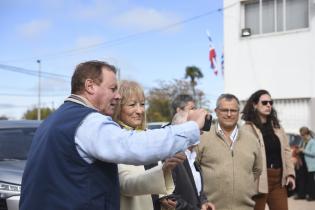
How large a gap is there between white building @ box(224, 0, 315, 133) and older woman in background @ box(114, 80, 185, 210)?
13.7m

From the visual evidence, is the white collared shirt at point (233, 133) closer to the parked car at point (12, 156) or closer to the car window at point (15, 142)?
the parked car at point (12, 156)

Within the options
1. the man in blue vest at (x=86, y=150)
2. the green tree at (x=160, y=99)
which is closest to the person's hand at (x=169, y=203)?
the man in blue vest at (x=86, y=150)

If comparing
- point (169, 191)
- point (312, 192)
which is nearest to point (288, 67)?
point (312, 192)

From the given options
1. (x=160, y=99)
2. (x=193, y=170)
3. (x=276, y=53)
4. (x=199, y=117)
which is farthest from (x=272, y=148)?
(x=160, y=99)

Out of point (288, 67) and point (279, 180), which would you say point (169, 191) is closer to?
point (279, 180)

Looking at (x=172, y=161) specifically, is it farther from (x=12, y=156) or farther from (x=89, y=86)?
(x=12, y=156)

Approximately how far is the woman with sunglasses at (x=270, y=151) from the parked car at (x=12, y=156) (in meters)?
2.65

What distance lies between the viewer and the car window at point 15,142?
22.7 feet

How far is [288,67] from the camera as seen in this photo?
669 inches

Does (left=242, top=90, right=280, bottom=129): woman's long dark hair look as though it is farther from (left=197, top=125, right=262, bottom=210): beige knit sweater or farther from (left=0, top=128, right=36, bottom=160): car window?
(left=0, top=128, right=36, bottom=160): car window

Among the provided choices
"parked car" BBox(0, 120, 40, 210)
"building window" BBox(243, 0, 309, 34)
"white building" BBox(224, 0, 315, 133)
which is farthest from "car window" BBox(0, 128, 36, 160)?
"building window" BBox(243, 0, 309, 34)

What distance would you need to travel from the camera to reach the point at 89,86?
2695 millimetres

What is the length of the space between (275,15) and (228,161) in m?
13.5

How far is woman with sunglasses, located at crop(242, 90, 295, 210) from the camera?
19.6 ft
